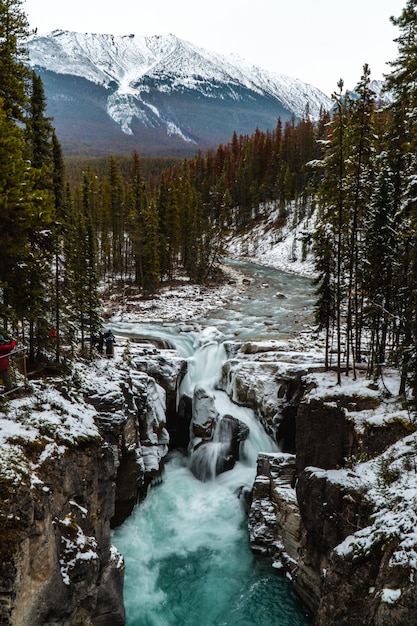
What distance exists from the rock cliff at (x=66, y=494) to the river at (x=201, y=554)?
170 centimetres

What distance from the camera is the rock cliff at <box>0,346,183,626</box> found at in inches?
380

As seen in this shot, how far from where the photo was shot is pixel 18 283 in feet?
49.0

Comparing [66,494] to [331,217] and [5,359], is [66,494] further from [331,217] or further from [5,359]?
[331,217]

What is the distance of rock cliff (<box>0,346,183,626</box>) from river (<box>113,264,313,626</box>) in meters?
1.70

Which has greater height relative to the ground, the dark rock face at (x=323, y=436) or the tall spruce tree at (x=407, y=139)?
the tall spruce tree at (x=407, y=139)

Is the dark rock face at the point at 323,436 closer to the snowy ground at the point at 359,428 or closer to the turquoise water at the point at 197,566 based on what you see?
the snowy ground at the point at 359,428

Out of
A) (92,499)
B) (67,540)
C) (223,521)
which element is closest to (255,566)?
(223,521)

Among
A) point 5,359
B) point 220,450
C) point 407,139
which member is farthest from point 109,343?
point 407,139

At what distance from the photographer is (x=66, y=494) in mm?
12195

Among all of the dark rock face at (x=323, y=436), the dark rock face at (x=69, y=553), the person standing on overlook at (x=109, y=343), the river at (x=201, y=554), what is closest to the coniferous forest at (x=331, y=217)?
the person standing on overlook at (x=109, y=343)

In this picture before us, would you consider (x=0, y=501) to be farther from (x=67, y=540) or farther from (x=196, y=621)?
(x=196, y=621)

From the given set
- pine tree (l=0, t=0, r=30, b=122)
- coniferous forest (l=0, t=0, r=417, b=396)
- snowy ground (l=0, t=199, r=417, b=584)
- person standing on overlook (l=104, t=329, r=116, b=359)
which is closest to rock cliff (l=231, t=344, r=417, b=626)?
snowy ground (l=0, t=199, r=417, b=584)

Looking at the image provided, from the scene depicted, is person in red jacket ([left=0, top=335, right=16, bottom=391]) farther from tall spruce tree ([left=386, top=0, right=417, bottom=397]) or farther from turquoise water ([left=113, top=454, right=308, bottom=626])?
tall spruce tree ([left=386, top=0, right=417, bottom=397])

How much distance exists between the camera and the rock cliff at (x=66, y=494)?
31.7ft
